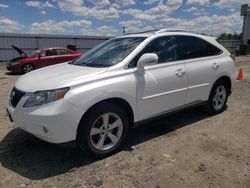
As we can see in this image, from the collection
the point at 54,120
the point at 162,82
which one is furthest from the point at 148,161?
the point at 54,120

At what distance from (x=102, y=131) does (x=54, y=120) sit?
75 cm

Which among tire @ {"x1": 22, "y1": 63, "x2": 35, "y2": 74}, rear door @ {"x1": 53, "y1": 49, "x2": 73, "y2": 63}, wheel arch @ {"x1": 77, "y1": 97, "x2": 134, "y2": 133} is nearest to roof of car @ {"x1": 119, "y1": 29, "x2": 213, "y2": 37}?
wheel arch @ {"x1": 77, "y1": 97, "x2": 134, "y2": 133}

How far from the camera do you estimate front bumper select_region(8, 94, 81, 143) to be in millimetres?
3082

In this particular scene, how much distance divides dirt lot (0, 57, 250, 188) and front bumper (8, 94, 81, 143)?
0.23m

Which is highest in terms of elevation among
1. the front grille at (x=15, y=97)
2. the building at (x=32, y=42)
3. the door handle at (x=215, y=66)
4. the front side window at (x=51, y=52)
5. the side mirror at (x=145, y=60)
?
the building at (x=32, y=42)

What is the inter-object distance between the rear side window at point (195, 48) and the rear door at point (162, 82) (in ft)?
0.59

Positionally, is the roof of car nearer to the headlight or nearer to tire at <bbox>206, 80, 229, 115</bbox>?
tire at <bbox>206, 80, 229, 115</bbox>

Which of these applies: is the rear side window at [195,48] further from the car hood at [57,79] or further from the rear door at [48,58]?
the rear door at [48,58]

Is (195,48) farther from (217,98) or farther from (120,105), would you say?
(120,105)

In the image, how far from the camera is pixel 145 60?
145 inches

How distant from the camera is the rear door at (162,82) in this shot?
152 inches

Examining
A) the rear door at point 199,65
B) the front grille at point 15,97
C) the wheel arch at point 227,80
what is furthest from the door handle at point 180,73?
the front grille at point 15,97

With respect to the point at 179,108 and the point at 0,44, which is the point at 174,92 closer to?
the point at 179,108

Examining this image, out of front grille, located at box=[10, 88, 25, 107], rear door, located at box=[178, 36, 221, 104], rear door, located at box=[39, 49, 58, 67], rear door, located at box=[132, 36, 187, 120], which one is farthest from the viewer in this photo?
rear door, located at box=[39, 49, 58, 67]
